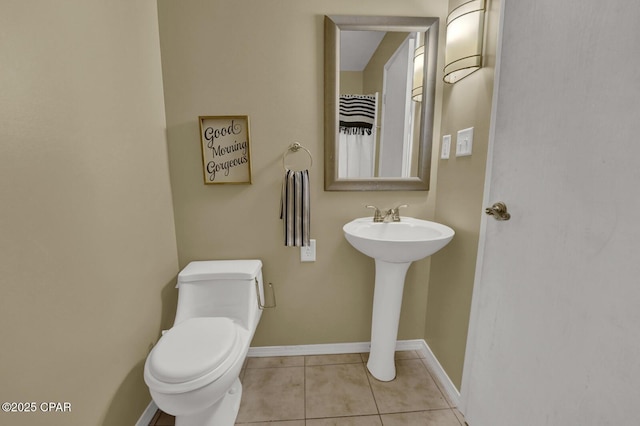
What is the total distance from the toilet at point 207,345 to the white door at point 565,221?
1.06 metres

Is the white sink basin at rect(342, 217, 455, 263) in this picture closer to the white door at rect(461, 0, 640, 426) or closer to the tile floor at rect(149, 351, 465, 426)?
the white door at rect(461, 0, 640, 426)

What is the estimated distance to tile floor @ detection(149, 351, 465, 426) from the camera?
1.28 meters

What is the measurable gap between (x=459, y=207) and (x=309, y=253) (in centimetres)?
86

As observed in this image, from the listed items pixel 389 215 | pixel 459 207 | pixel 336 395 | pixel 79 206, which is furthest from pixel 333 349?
pixel 79 206

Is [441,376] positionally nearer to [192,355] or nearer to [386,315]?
[386,315]

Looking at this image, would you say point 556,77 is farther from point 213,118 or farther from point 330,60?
point 213,118

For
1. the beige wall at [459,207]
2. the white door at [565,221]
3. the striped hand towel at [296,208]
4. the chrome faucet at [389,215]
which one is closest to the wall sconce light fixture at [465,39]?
the beige wall at [459,207]

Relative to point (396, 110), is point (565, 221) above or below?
below

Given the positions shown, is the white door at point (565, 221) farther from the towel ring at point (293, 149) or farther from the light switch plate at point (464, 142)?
the towel ring at point (293, 149)

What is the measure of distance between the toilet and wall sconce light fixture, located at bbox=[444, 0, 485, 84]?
1.41 m

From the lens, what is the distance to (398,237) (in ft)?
4.94

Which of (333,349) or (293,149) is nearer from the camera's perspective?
(293,149)

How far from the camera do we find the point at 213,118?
4.71 feet

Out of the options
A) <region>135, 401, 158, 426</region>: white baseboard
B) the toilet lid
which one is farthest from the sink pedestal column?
<region>135, 401, 158, 426</region>: white baseboard
